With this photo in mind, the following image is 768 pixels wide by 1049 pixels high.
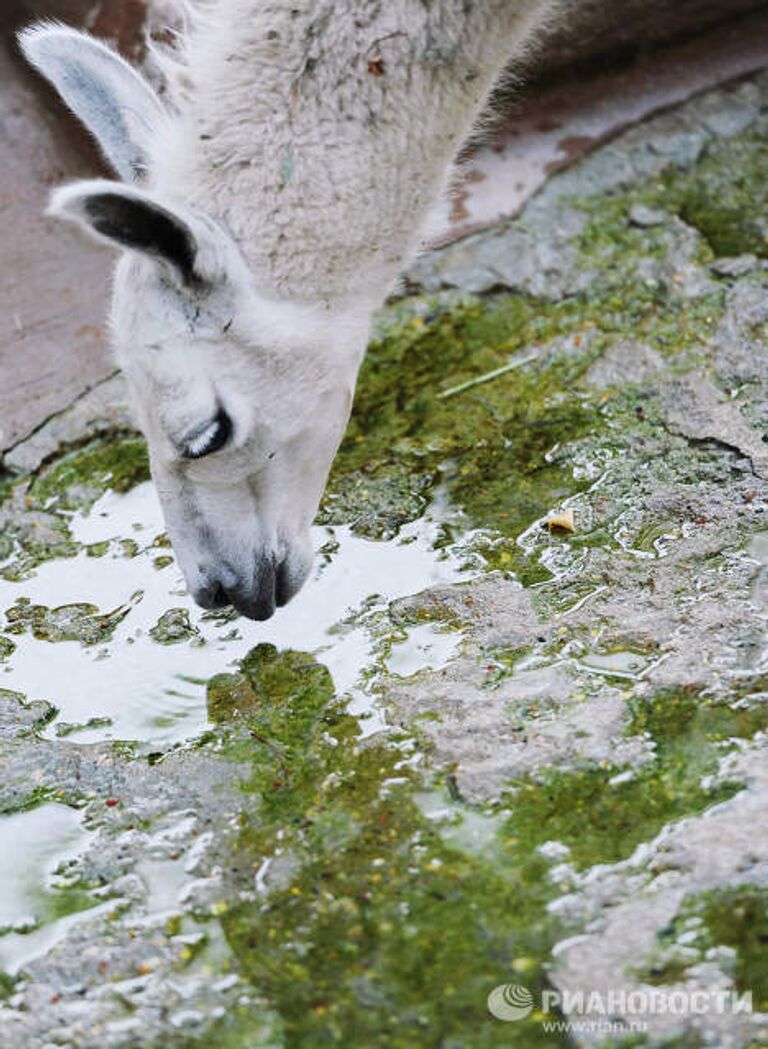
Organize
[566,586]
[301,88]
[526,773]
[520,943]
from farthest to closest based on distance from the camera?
[566,586]
[301,88]
[526,773]
[520,943]

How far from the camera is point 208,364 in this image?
368 cm

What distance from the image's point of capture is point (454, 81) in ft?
12.7

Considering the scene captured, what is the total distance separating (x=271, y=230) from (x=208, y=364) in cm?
35

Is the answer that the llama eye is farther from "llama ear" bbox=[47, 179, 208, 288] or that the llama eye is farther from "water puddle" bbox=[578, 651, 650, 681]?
"water puddle" bbox=[578, 651, 650, 681]

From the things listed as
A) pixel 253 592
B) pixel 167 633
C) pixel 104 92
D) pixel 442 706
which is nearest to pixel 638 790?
pixel 442 706

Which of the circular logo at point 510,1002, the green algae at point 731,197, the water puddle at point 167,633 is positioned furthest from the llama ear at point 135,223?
the green algae at point 731,197

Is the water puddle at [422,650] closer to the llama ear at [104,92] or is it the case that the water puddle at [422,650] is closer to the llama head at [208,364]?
the llama head at [208,364]

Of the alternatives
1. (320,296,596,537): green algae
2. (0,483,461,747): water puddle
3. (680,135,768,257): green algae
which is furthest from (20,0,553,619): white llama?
(680,135,768,257): green algae

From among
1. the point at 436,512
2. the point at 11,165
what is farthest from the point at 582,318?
the point at 11,165

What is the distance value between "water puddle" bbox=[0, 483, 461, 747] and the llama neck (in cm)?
90

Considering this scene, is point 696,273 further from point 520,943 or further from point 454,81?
point 520,943

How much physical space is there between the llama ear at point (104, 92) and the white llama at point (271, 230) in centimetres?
16

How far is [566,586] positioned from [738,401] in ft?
3.47

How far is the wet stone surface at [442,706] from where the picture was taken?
9.95ft
